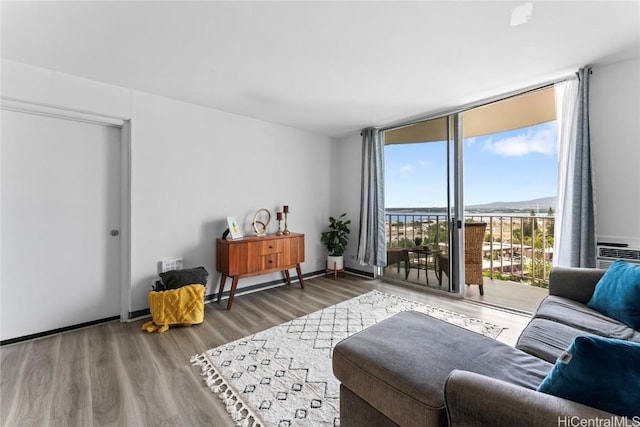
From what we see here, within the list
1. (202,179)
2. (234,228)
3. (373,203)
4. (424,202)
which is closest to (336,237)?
(373,203)

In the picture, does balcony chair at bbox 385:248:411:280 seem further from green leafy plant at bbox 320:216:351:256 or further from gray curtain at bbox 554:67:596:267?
gray curtain at bbox 554:67:596:267

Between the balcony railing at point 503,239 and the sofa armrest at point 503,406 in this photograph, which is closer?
the sofa armrest at point 503,406

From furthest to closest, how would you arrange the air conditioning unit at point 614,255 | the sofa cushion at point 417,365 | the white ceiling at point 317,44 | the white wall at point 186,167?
the white wall at point 186,167 < the air conditioning unit at point 614,255 < the white ceiling at point 317,44 < the sofa cushion at point 417,365

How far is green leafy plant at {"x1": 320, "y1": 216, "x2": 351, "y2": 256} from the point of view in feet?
13.6

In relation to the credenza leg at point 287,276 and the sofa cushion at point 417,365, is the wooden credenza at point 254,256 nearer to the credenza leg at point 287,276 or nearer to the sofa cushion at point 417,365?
the credenza leg at point 287,276

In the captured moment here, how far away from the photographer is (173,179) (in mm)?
2861

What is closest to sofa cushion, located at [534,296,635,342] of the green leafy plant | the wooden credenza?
the wooden credenza

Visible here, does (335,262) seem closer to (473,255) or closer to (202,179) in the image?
(473,255)

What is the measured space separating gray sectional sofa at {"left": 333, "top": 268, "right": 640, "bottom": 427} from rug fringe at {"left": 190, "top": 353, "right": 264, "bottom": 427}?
558mm

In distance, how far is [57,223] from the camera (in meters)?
2.36

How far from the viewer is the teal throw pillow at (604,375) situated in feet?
2.16

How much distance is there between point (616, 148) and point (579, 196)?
481mm

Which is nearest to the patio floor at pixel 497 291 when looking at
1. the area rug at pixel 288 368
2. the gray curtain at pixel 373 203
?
the gray curtain at pixel 373 203

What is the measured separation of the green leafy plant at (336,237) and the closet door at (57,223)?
2.70 m
